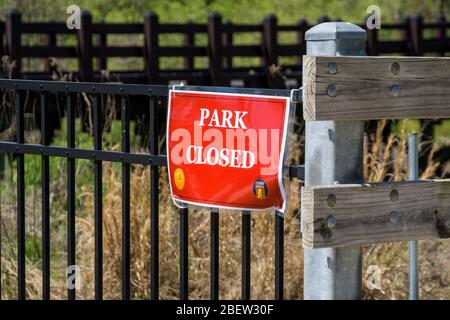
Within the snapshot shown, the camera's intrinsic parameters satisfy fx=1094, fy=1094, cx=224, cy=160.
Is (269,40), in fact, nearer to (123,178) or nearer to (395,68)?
(123,178)

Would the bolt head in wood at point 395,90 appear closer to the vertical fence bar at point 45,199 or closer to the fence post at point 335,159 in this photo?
the fence post at point 335,159

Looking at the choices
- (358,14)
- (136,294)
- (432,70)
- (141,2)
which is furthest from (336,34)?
(358,14)

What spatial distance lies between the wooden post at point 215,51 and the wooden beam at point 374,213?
14.7 meters

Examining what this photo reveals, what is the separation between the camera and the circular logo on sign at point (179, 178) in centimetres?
356

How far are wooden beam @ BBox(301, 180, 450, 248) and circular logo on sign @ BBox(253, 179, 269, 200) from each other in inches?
15.0

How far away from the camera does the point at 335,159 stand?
303 cm

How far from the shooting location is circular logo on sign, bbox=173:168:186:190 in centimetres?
356


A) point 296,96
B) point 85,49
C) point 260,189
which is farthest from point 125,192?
point 85,49

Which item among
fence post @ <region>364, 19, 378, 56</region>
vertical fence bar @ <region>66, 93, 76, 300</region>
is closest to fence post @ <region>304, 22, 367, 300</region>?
vertical fence bar @ <region>66, 93, 76, 300</region>

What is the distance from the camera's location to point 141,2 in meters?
24.3

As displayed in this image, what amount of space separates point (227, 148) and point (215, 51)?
1464cm

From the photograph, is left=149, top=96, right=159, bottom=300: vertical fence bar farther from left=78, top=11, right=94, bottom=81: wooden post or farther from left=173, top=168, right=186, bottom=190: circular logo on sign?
left=78, top=11, right=94, bottom=81: wooden post

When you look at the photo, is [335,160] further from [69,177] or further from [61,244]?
[61,244]

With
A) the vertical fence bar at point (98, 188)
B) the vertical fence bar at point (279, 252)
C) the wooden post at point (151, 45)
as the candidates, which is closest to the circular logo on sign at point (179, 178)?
the vertical fence bar at point (279, 252)
